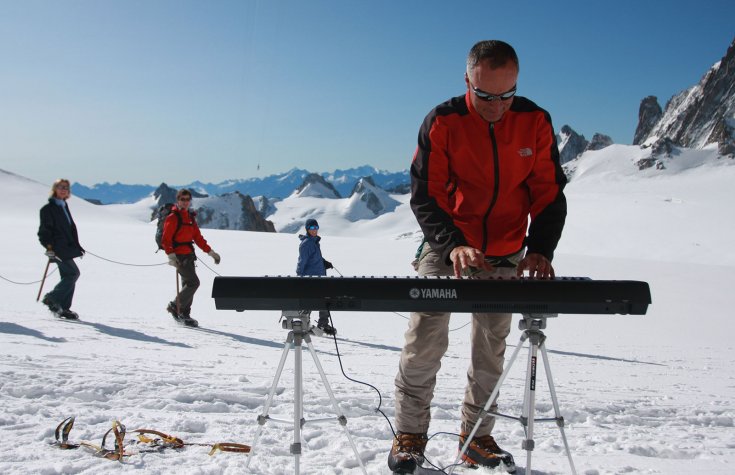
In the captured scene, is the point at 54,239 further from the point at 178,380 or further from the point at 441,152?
the point at 441,152

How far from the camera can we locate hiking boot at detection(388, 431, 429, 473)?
10.5ft

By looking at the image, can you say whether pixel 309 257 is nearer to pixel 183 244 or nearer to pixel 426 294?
pixel 183 244

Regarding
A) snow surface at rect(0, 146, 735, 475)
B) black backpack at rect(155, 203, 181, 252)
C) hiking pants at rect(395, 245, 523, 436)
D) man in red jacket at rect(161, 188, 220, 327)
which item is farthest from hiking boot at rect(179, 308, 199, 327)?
hiking pants at rect(395, 245, 523, 436)

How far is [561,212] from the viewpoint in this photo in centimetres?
341

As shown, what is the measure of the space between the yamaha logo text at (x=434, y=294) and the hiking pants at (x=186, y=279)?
7.23 m

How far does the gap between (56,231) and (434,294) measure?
7933mm

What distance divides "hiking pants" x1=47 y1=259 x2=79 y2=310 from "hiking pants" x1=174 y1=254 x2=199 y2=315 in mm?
1632

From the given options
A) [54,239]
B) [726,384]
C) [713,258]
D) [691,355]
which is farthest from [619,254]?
[54,239]

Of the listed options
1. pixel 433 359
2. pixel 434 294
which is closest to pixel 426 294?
pixel 434 294

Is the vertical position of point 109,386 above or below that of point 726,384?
below

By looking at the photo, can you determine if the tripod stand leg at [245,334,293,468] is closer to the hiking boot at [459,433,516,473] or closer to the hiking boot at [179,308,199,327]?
the hiking boot at [459,433,516,473]

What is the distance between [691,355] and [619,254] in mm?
38962

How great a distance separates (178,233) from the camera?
9.21m

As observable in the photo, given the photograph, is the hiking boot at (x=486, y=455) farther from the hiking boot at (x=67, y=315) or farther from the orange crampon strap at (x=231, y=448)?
the hiking boot at (x=67, y=315)
